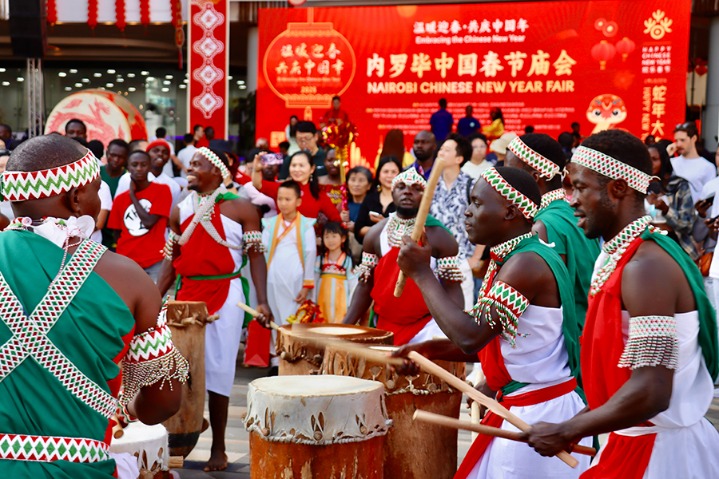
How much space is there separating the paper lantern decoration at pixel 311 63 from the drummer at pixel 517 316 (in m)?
15.3

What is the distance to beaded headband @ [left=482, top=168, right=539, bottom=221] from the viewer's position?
3723 mm

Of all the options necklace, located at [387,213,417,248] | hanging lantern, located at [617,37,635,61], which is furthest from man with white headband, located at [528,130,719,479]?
hanging lantern, located at [617,37,635,61]

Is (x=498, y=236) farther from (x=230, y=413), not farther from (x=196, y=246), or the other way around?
(x=230, y=413)

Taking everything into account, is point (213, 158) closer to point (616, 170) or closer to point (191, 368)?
point (191, 368)

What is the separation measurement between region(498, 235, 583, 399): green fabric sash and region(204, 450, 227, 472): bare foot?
283cm

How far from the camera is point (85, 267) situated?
2740 millimetres

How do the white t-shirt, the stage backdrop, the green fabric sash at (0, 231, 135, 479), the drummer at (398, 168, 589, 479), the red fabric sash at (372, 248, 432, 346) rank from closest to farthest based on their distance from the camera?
the green fabric sash at (0, 231, 135, 479)
the drummer at (398, 168, 589, 479)
the red fabric sash at (372, 248, 432, 346)
the white t-shirt
the stage backdrop

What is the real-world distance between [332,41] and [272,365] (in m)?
10.8

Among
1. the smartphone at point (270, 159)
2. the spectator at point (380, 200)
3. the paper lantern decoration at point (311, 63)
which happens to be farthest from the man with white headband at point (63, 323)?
the paper lantern decoration at point (311, 63)

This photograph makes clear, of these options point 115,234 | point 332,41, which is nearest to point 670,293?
point 115,234

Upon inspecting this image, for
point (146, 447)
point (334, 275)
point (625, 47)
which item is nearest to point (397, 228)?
point (146, 447)

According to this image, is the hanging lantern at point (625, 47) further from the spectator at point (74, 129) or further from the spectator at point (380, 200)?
the spectator at point (74, 129)

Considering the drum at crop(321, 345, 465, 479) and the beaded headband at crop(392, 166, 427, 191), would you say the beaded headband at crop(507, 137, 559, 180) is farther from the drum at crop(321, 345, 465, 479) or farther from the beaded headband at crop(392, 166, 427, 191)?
the drum at crop(321, 345, 465, 479)

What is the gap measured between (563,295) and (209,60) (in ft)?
45.5
